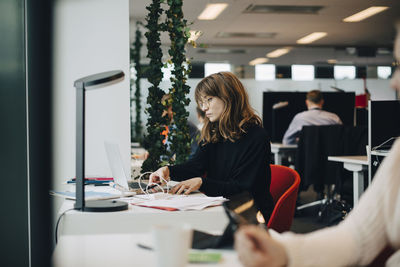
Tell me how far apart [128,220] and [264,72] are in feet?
25.0

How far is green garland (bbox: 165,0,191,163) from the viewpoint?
268 cm

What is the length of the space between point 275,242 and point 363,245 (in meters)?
0.22

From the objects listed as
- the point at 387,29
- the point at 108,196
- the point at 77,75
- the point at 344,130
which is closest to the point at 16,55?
the point at 77,75

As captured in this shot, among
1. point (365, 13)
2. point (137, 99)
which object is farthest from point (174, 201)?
point (365, 13)

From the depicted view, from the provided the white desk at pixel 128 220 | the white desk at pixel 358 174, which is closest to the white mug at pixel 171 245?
the white desk at pixel 128 220

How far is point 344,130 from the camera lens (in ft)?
15.6

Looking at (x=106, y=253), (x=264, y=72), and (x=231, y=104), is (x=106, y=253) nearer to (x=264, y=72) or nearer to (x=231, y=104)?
(x=231, y=104)

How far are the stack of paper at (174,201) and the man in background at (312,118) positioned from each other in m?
4.10

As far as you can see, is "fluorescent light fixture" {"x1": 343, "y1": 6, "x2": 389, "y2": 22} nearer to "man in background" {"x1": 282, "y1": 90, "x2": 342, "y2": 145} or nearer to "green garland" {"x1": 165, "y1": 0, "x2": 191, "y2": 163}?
"man in background" {"x1": 282, "y1": 90, "x2": 342, "y2": 145}

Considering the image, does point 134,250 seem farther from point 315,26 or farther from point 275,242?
point 315,26

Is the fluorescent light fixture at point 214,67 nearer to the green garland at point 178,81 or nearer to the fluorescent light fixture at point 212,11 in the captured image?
the fluorescent light fixture at point 212,11

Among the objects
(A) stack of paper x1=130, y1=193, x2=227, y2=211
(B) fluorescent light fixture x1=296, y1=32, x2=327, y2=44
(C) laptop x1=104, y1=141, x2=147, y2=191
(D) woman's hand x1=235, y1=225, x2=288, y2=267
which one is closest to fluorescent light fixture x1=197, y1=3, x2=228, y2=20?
(B) fluorescent light fixture x1=296, y1=32, x2=327, y2=44

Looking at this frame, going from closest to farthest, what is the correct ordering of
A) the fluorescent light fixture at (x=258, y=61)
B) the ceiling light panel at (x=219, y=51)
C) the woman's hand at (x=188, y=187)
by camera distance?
the woman's hand at (x=188, y=187) → the ceiling light panel at (x=219, y=51) → the fluorescent light fixture at (x=258, y=61)

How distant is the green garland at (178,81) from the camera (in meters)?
2.68
